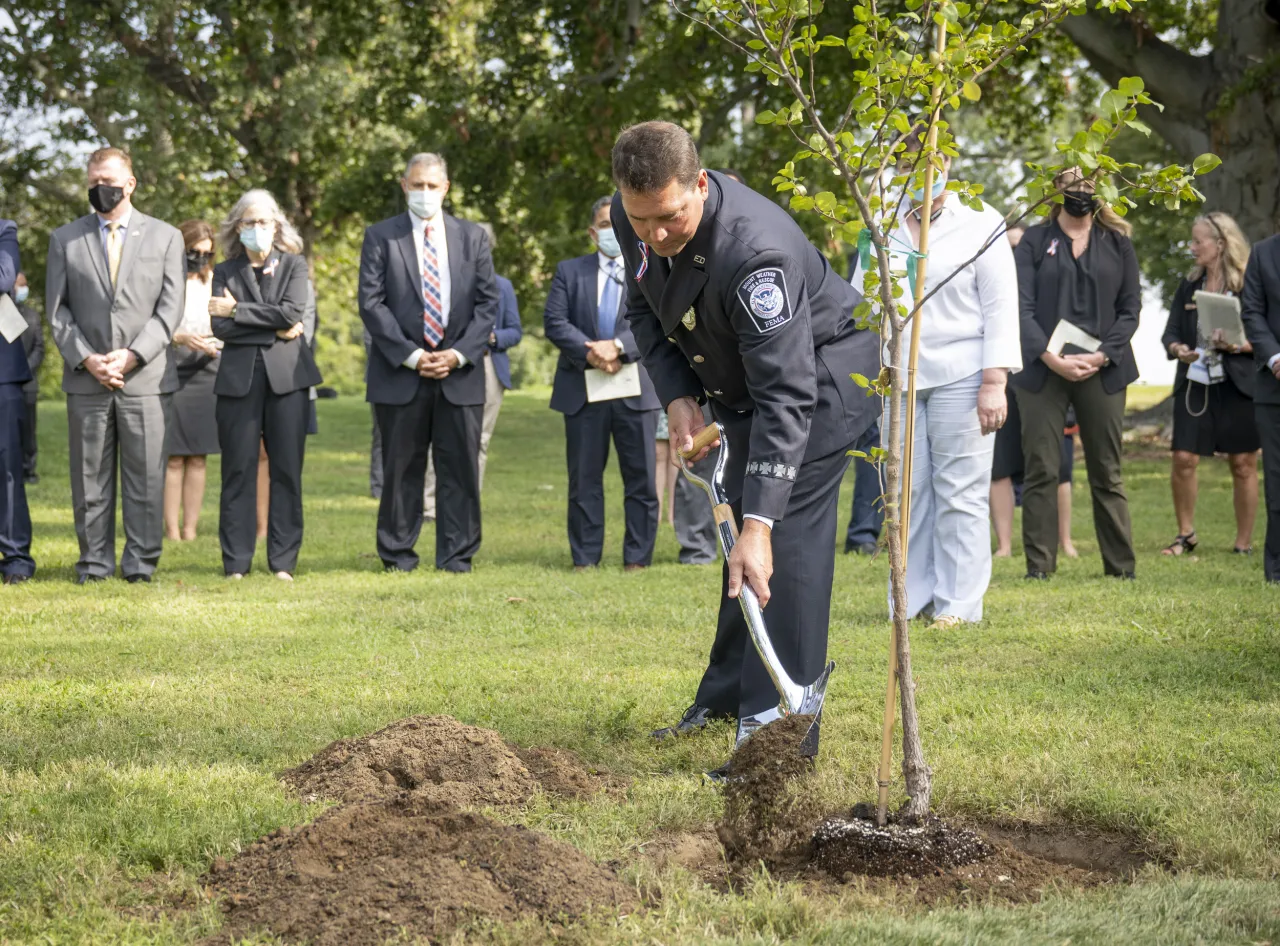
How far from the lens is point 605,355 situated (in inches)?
397

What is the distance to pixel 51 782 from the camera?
4703 millimetres

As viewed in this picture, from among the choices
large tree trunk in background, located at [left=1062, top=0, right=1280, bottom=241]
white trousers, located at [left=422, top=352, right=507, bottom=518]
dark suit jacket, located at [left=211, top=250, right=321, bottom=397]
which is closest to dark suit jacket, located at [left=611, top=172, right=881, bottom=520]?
dark suit jacket, located at [left=211, top=250, right=321, bottom=397]

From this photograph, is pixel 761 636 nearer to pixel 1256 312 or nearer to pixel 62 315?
pixel 1256 312

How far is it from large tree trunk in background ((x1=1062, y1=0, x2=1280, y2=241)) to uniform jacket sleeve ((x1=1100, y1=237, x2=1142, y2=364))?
24.2ft

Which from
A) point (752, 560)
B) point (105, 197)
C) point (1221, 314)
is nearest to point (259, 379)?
point (105, 197)

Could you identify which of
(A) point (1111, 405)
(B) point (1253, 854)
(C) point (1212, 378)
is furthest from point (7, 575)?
(C) point (1212, 378)

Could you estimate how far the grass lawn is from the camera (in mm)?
3688

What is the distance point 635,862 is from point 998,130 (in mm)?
22302

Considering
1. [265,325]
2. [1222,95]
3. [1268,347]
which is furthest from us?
[1222,95]

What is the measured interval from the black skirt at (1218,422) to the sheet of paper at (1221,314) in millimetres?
490

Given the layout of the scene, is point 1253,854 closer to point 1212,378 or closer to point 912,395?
point 912,395

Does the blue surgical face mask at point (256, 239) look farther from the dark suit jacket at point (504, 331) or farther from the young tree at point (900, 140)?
the young tree at point (900, 140)

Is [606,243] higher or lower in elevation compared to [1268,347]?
higher

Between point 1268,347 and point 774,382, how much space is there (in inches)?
231
